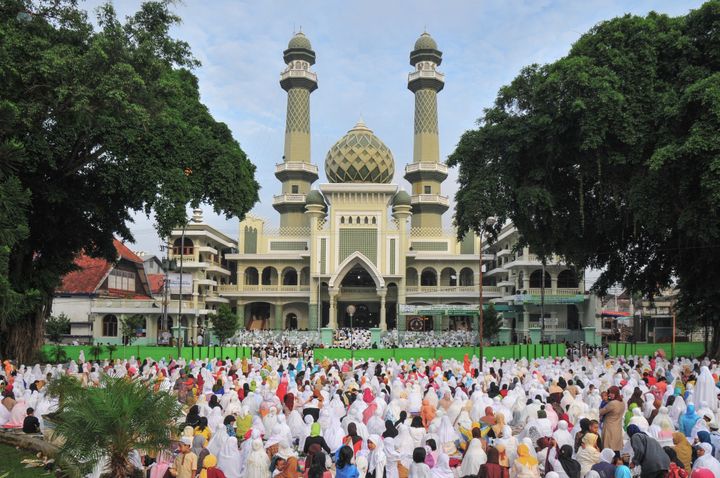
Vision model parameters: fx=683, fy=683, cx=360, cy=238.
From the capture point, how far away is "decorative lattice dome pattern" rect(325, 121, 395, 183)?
178 ft

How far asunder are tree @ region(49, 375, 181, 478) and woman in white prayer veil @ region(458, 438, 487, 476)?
13.4 feet

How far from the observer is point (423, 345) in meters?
40.3

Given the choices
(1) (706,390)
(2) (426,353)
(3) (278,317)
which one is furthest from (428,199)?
(1) (706,390)

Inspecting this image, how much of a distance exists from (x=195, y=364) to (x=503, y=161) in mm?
13042

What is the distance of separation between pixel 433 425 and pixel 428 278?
45.0m

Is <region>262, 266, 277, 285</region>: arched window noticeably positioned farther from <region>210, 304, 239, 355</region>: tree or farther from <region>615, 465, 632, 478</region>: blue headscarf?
<region>615, 465, 632, 478</region>: blue headscarf

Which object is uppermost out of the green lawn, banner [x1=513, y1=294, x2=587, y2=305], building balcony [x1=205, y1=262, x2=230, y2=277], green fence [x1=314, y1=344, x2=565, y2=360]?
building balcony [x1=205, y1=262, x2=230, y2=277]

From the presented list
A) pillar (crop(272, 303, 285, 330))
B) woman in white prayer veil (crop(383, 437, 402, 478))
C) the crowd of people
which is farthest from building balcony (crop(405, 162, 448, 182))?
woman in white prayer veil (crop(383, 437, 402, 478))

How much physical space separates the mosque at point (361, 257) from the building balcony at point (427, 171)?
0.10 metres

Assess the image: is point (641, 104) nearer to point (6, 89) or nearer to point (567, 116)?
point (567, 116)

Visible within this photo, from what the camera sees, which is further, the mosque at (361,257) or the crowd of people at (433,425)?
the mosque at (361,257)

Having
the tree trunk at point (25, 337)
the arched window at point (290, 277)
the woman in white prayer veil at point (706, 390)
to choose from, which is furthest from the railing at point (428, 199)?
the woman in white prayer veil at point (706, 390)

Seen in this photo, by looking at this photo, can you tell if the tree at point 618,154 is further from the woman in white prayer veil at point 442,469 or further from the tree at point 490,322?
the tree at point 490,322

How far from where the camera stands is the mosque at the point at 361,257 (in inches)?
1923
